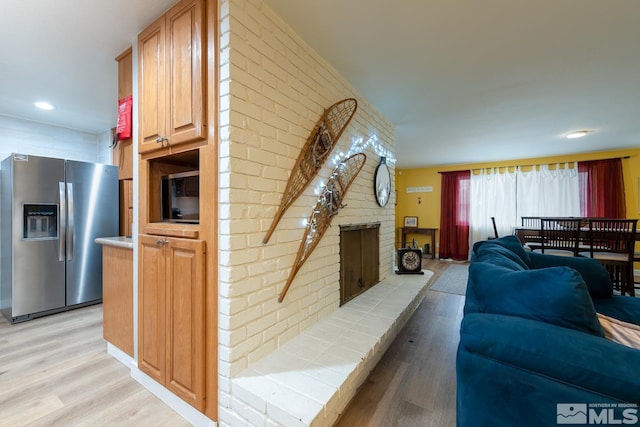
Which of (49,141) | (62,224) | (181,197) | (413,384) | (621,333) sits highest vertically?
(49,141)

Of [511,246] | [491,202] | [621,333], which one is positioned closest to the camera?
[621,333]

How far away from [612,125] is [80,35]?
5436mm

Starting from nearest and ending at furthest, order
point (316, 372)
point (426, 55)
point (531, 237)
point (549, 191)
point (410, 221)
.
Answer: point (316, 372) → point (426, 55) → point (531, 237) → point (549, 191) → point (410, 221)

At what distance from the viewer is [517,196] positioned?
531 centimetres

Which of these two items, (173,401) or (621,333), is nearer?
(621,333)

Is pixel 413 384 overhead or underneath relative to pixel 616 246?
underneath

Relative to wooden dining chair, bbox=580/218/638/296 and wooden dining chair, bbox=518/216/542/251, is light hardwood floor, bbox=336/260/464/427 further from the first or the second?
wooden dining chair, bbox=580/218/638/296

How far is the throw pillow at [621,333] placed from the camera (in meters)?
1.07

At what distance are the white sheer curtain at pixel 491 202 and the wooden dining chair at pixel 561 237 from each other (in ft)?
6.13

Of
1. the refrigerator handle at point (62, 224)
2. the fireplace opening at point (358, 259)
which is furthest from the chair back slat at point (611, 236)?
the refrigerator handle at point (62, 224)

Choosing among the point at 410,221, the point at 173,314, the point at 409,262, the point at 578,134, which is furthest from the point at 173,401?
the point at 410,221

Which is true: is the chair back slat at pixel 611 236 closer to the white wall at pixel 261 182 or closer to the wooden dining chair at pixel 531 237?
the wooden dining chair at pixel 531 237

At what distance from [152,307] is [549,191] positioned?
643cm

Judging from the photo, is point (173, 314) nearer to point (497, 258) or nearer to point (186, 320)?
point (186, 320)
